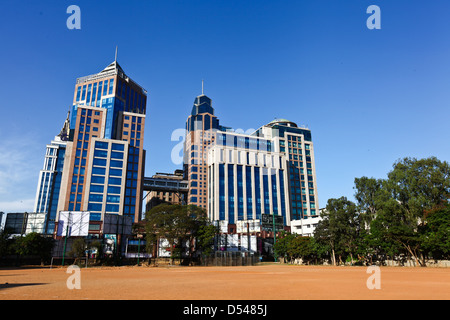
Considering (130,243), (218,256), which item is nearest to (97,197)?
(130,243)

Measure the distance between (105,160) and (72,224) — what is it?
56373 millimetres

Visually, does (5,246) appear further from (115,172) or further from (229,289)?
(229,289)

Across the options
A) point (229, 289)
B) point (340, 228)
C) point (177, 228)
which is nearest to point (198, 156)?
point (177, 228)

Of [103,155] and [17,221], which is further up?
[103,155]

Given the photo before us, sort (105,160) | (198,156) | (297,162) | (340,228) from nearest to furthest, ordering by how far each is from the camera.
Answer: (340,228)
(105,160)
(297,162)
(198,156)

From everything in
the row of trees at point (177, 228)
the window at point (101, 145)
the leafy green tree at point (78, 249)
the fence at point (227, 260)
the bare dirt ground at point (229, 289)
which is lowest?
the fence at point (227, 260)

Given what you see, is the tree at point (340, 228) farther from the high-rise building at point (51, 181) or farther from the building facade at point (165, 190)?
the high-rise building at point (51, 181)

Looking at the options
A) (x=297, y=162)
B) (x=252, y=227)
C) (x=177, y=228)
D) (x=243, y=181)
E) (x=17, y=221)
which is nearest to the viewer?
(x=177, y=228)

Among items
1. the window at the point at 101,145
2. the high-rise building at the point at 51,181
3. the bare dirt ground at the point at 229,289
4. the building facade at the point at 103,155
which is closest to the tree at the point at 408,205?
the bare dirt ground at the point at 229,289

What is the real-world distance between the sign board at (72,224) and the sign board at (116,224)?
4330mm

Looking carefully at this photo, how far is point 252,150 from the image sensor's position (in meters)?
152

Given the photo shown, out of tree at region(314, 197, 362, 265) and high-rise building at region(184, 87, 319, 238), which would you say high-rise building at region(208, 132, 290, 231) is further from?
tree at region(314, 197, 362, 265)

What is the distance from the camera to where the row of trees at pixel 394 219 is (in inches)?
2099

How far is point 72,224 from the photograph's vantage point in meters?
63.5
